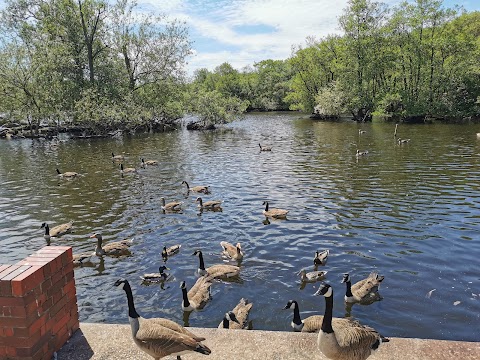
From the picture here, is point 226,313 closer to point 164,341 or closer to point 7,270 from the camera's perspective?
point 164,341

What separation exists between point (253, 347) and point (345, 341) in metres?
1.39

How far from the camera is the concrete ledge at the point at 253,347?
5633 mm

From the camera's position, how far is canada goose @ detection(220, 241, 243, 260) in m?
13.1

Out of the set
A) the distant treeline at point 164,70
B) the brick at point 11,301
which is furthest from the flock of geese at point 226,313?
the distant treeline at point 164,70

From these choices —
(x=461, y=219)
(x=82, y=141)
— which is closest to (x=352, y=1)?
(x=82, y=141)

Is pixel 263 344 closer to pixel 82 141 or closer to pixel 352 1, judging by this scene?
pixel 82 141

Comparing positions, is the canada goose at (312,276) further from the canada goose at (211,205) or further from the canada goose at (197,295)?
the canada goose at (211,205)

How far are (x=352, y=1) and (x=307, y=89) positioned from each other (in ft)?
69.0

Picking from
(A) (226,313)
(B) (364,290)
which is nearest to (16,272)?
(A) (226,313)

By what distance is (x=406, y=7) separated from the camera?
56344 mm

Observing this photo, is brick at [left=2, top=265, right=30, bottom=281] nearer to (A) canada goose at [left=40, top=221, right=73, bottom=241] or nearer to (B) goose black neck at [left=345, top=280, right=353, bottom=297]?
(B) goose black neck at [left=345, top=280, right=353, bottom=297]

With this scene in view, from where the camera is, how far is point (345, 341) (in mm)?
5637

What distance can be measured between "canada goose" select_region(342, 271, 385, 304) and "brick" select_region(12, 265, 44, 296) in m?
7.81

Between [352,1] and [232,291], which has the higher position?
[352,1]
